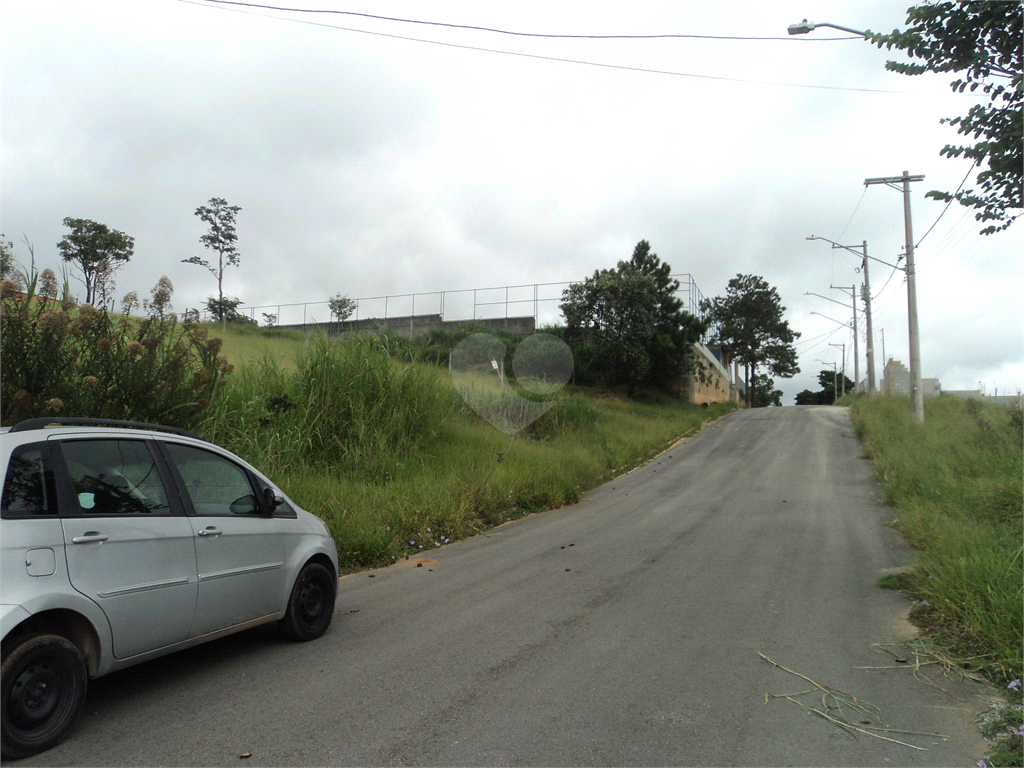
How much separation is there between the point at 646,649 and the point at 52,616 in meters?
3.90

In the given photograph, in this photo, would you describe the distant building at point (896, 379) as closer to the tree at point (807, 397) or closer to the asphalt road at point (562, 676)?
the asphalt road at point (562, 676)

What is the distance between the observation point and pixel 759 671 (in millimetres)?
4984

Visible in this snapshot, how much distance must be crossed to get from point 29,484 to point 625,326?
33.4 meters

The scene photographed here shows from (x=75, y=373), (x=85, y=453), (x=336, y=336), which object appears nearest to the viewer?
(x=85, y=453)

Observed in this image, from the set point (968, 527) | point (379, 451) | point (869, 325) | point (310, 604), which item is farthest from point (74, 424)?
point (869, 325)

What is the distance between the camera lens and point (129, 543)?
4262mm

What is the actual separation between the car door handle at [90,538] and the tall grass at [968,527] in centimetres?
570

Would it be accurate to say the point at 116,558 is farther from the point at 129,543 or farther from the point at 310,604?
the point at 310,604

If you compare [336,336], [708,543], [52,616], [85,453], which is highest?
[336,336]

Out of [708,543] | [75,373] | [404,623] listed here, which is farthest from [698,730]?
[75,373]

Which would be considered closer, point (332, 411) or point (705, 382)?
point (332, 411)

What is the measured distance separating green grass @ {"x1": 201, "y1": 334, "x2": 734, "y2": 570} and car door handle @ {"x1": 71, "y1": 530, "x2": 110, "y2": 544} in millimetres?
4835

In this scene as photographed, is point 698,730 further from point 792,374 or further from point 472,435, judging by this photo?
point 792,374

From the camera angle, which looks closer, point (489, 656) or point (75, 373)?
point (489, 656)
